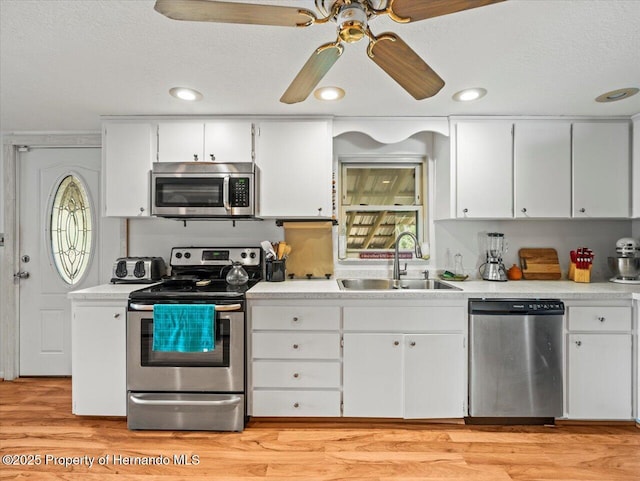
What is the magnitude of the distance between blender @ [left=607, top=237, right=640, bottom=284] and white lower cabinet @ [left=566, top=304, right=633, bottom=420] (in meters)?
0.51

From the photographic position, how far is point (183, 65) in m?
1.89

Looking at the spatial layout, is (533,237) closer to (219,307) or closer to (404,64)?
(404,64)

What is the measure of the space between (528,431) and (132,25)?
10.3ft

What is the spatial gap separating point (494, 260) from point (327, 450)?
73.9 inches

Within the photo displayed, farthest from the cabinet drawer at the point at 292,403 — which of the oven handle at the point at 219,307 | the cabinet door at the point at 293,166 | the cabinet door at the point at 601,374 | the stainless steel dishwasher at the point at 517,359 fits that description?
the cabinet door at the point at 601,374

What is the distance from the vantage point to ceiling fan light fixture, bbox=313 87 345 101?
2.18 m

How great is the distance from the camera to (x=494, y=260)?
2791mm

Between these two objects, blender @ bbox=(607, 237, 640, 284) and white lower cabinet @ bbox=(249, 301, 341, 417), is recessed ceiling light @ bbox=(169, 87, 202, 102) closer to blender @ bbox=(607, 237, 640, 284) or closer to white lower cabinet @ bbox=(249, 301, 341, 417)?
white lower cabinet @ bbox=(249, 301, 341, 417)

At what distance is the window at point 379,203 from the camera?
299 cm

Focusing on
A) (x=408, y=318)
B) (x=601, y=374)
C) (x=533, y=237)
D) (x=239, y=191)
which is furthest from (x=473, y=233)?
(x=239, y=191)

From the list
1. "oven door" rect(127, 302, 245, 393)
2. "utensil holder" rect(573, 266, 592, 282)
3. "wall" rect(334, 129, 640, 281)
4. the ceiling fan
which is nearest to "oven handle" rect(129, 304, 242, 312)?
"oven door" rect(127, 302, 245, 393)

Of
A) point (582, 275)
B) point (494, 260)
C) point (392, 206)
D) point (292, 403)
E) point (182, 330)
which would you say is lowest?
point (292, 403)

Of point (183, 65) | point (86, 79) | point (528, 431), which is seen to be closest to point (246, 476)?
point (528, 431)

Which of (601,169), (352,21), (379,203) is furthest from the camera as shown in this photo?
(379,203)
